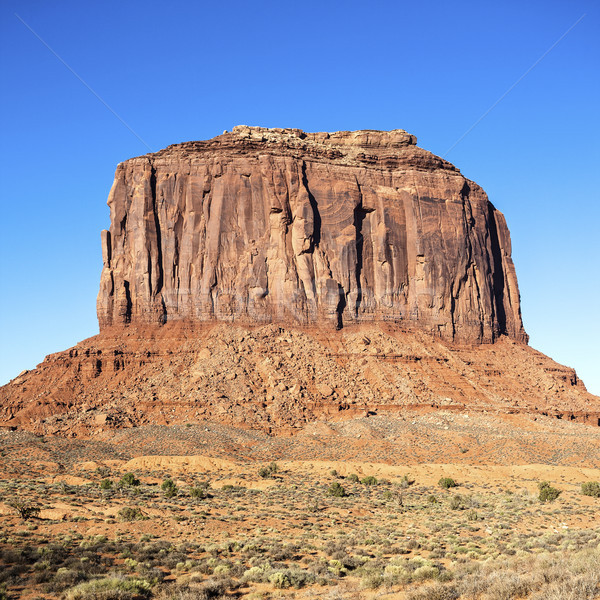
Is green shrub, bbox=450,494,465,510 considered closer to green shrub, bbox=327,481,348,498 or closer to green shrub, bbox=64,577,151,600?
green shrub, bbox=327,481,348,498

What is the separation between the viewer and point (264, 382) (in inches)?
2670

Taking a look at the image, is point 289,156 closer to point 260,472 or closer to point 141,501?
point 260,472

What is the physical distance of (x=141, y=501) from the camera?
28.6 meters

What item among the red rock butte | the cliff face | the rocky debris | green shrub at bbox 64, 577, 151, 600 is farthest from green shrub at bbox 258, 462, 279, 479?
the cliff face

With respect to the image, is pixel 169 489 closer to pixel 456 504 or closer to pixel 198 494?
pixel 198 494

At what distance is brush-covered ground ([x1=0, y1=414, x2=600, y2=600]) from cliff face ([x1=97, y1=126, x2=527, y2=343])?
29257 millimetres

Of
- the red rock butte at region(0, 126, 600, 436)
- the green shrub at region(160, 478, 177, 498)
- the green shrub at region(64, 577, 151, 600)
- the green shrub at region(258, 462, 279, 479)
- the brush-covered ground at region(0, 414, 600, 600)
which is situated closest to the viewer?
the green shrub at region(64, 577, 151, 600)

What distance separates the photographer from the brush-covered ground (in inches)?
614

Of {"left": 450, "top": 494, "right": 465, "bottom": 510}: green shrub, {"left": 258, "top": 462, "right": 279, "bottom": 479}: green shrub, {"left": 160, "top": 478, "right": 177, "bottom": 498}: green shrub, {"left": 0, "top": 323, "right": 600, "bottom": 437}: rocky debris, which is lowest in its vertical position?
{"left": 450, "top": 494, "right": 465, "bottom": 510}: green shrub

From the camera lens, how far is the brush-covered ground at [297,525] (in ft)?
51.2

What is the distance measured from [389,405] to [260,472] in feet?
93.8

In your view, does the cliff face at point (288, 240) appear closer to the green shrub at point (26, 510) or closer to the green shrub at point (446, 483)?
the green shrub at point (446, 483)

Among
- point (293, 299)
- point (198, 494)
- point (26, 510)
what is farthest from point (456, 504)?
point (293, 299)

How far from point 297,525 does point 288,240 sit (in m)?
56.9
